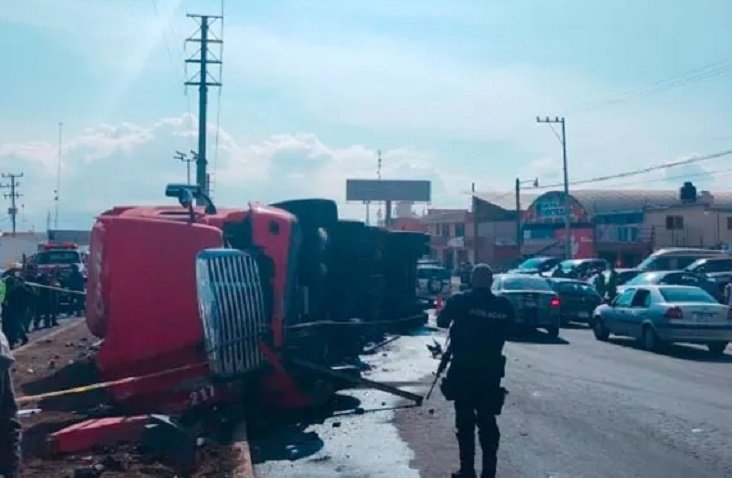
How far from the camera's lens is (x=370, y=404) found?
14.9 metres

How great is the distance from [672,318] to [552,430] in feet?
37.0

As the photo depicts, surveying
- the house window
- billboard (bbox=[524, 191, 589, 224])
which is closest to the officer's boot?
the house window

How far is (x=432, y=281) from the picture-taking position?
41.9m

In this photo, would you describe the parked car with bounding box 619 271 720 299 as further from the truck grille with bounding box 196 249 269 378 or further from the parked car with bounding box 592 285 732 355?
the truck grille with bounding box 196 249 269 378

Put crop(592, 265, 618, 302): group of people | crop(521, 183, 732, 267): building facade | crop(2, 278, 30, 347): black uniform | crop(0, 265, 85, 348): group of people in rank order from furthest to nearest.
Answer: crop(521, 183, 732, 267): building facade, crop(592, 265, 618, 302): group of people, crop(0, 265, 85, 348): group of people, crop(2, 278, 30, 347): black uniform

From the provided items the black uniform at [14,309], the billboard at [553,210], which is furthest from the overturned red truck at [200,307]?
the billboard at [553,210]

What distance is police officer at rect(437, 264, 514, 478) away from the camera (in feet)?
31.7

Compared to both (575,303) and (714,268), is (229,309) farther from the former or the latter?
(714,268)

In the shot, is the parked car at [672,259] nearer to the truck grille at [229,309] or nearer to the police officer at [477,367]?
the truck grille at [229,309]

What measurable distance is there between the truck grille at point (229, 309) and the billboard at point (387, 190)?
102853 millimetres

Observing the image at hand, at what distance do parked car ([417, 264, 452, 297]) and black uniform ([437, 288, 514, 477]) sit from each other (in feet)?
101

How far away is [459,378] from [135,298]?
4535 millimetres

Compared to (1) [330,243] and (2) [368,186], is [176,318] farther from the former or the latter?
(2) [368,186]

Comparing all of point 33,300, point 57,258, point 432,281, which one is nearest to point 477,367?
point 33,300
